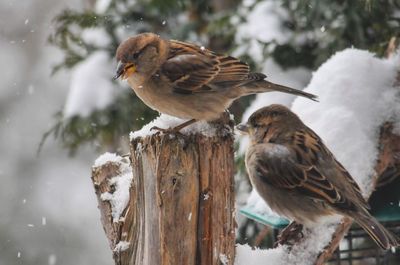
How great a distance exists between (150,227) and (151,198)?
119mm

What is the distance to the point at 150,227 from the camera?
10.2ft

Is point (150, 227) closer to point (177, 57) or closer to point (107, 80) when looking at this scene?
point (177, 57)

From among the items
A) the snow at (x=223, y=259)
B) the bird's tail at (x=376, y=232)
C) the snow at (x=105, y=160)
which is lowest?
the snow at (x=223, y=259)

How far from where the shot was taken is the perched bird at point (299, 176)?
3.78 meters

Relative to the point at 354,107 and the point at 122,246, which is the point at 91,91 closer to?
the point at 354,107

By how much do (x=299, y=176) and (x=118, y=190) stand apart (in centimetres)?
95

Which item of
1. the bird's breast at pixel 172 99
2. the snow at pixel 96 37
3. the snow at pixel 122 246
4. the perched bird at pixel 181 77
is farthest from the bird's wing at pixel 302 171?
the snow at pixel 96 37

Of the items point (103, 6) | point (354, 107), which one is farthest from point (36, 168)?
point (354, 107)

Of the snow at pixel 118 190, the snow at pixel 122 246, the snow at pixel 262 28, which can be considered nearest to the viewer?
the snow at pixel 122 246

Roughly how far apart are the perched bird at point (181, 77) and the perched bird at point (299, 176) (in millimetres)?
214

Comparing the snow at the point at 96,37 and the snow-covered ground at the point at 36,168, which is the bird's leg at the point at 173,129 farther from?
the snow-covered ground at the point at 36,168

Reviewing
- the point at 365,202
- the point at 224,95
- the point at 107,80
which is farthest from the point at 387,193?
the point at 107,80

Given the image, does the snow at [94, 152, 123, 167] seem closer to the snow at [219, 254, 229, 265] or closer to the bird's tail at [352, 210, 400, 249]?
the snow at [219, 254, 229, 265]

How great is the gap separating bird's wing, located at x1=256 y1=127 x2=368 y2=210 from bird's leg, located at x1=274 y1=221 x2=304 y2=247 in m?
0.17
